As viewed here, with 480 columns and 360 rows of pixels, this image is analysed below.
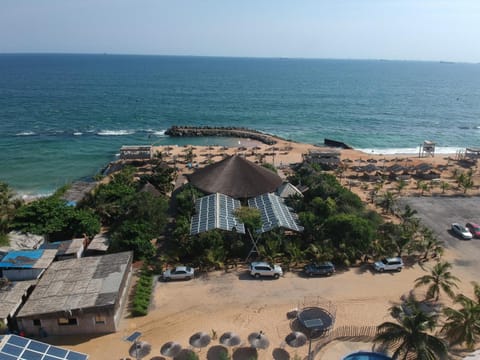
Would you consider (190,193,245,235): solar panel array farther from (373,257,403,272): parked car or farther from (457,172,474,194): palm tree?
(457,172,474,194): palm tree

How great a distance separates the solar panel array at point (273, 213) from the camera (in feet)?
85.0

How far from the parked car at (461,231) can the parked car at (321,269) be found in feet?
41.7

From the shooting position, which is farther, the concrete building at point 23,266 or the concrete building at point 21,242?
the concrete building at point 21,242

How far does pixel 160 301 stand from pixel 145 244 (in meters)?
5.16

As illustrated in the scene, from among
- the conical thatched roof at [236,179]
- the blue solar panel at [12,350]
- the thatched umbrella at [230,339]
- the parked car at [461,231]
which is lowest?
the thatched umbrella at [230,339]

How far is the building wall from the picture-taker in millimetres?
17672

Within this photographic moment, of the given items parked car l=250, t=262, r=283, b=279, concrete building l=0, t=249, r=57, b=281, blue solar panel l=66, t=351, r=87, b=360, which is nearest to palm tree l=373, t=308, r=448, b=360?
parked car l=250, t=262, r=283, b=279

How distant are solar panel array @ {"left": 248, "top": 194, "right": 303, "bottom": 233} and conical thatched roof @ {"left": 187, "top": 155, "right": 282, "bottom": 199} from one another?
146 centimetres

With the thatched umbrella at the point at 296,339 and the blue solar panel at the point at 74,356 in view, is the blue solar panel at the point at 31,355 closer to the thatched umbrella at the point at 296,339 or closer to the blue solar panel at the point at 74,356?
the blue solar panel at the point at 74,356

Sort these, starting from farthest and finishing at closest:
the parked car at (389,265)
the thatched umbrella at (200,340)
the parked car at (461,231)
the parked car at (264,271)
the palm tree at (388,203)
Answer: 1. the palm tree at (388,203)
2. the parked car at (461,231)
3. the parked car at (389,265)
4. the parked car at (264,271)
5. the thatched umbrella at (200,340)

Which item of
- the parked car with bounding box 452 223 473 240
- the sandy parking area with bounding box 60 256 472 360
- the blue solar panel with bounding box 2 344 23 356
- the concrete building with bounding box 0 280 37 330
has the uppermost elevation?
the blue solar panel with bounding box 2 344 23 356

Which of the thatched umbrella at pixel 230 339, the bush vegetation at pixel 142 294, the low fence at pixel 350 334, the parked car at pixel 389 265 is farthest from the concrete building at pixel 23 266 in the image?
the parked car at pixel 389 265

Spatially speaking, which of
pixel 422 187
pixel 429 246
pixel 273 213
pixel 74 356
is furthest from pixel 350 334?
pixel 422 187

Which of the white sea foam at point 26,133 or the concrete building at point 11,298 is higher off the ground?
the white sea foam at point 26,133
